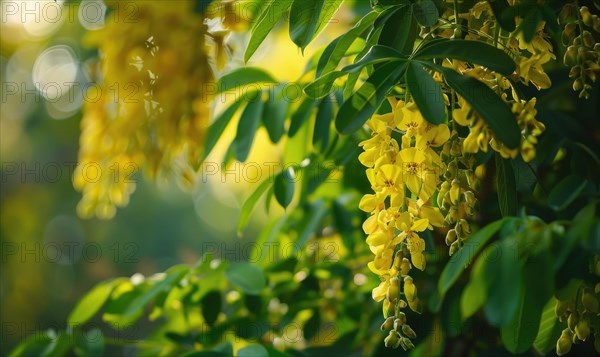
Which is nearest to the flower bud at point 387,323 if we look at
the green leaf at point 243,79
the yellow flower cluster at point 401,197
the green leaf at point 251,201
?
the yellow flower cluster at point 401,197

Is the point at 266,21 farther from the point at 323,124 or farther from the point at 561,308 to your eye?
the point at 561,308

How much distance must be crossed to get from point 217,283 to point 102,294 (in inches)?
9.9

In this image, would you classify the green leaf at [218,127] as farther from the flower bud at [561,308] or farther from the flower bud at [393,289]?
the flower bud at [561,308]

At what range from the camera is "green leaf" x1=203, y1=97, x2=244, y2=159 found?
136 centimetres

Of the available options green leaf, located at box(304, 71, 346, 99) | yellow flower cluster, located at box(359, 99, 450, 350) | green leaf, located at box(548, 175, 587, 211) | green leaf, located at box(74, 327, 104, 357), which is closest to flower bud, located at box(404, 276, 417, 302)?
yellow flower cluster, located at box(359, 99, 450, 350)

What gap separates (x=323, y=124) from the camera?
1.19m

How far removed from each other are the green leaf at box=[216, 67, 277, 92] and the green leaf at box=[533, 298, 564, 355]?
687 millimetres

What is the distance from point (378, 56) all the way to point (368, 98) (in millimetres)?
55

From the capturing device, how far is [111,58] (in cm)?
163

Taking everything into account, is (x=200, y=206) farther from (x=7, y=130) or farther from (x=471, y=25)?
(x=471, y=25)

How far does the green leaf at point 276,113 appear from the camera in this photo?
1287 mm

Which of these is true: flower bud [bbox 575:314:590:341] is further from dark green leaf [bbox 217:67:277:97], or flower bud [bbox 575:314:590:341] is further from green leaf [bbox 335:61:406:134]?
dark green leaf [bbox 217:67:277:97]

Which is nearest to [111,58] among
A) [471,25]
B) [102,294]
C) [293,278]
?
[102,294]

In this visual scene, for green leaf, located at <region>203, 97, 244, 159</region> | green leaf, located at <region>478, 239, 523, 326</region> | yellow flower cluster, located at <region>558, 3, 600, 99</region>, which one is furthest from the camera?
green leaf, located at <region>203, 97, 244, 159</region>
